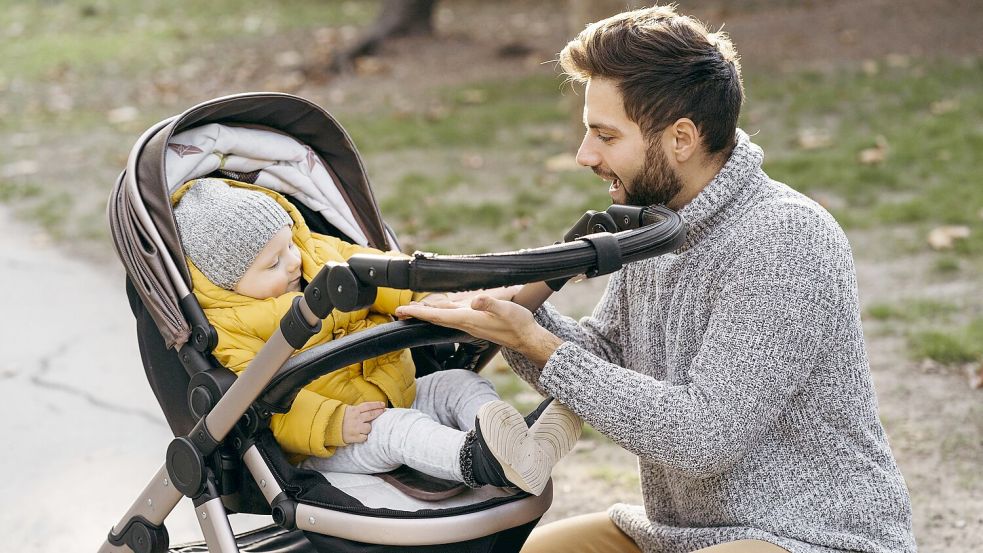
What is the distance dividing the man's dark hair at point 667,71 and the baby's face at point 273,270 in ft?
2.54

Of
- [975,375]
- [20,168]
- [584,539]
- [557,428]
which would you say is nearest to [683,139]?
[557,428]

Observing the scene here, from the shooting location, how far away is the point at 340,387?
2.40m

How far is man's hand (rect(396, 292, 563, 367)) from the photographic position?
2.10 metres

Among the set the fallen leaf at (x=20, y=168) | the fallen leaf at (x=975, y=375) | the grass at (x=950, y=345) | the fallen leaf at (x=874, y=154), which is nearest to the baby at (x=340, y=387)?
the fallen leaf at (x=975, y=375)

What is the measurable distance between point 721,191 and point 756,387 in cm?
41

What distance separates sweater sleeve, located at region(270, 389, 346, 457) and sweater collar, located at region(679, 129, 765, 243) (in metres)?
0.81

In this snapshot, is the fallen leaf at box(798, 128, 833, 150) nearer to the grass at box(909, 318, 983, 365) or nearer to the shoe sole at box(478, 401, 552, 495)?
the grass at box(909, 318, 983, 365)

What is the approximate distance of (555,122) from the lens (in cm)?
777

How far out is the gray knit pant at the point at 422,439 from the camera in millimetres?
2225

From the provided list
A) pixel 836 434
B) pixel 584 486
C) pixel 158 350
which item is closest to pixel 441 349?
pixel 158 350

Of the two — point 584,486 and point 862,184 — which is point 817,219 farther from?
point 862,184

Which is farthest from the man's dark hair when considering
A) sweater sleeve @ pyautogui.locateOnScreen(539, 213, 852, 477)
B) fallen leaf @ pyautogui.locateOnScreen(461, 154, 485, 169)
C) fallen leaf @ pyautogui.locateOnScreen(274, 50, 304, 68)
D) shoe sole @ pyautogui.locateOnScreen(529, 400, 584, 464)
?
fallen leaf @ pyautogui.locateOnScreen(274, 50, 304, 68)

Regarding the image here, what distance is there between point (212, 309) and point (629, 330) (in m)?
0.93

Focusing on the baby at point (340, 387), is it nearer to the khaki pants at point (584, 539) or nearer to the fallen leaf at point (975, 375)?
the khaki pants at point (584, 539)
